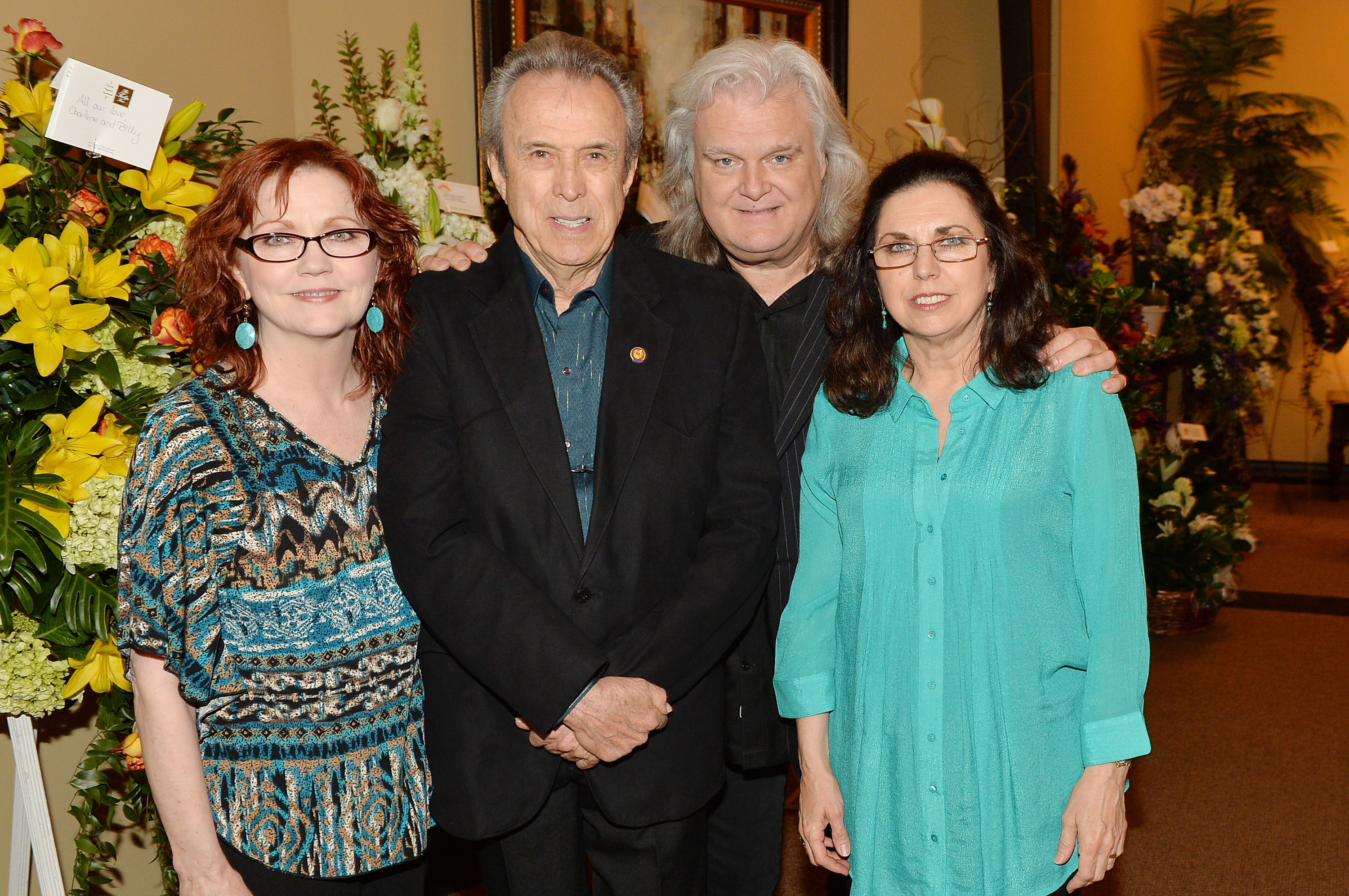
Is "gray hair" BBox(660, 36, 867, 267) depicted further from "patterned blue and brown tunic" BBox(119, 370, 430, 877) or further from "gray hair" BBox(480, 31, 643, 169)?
"patterned blue and brown tunic" BBox(119, 370, 430, 877)

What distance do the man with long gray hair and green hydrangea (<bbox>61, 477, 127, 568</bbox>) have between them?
25.5 inches

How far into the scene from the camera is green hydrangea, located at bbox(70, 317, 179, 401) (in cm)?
182

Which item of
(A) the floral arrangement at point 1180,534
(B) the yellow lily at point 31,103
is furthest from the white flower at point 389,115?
(A) the floral arrangement at point 1180,534

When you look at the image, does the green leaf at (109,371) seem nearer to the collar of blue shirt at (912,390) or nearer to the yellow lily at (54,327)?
the yellow lily at (54,327)

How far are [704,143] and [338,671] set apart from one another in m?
1.24

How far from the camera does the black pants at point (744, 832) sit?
209 centimetres

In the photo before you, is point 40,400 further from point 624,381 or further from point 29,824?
point 624,381

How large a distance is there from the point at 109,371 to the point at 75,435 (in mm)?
133

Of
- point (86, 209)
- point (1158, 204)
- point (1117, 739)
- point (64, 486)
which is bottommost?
point (1117, 739)

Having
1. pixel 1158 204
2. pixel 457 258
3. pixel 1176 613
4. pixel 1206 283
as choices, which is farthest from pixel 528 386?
pixel 1206 283

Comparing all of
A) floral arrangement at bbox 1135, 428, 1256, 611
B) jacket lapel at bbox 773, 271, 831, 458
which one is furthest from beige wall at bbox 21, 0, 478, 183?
floral arrangement at bbox 1135, 428, 1256, 611

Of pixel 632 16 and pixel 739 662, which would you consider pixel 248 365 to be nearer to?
pixel 739 662

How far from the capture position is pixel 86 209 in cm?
188

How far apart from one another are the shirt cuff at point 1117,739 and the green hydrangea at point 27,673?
1.62m
